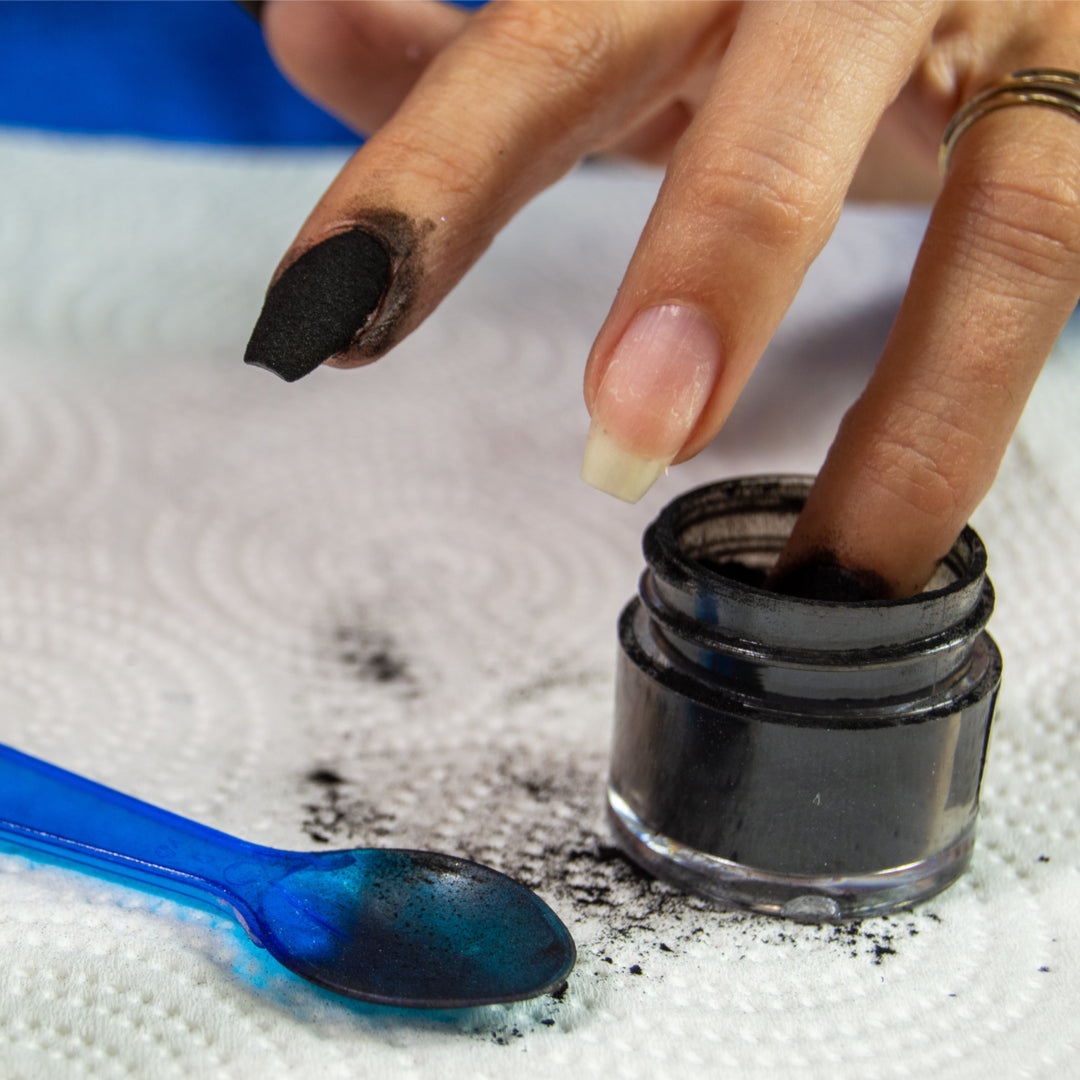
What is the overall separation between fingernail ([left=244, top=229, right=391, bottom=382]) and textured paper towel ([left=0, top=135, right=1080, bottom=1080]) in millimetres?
199

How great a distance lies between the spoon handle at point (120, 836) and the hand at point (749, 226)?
18 cm

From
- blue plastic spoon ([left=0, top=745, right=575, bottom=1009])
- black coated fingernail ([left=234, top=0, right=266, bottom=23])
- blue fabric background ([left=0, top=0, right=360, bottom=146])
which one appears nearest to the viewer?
blue plastic spoon ([left=0, top=745, right=575, bottom=1009])

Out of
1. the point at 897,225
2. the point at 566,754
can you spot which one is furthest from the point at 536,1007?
the point at 897,225

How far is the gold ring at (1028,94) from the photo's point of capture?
1.71 feet

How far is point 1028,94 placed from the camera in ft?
1.73

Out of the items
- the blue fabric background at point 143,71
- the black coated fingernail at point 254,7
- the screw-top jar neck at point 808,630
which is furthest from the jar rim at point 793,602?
the blue fabric background at point 143,71

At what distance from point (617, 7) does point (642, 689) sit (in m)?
0.32

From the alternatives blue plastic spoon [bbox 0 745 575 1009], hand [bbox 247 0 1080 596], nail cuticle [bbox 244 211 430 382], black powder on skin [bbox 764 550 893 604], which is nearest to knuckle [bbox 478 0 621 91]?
hand [bbox 247 0 1080 596]

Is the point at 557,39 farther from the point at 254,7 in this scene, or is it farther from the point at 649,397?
the point at 254,7

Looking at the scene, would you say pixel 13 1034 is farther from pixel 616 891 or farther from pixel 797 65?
pixel 797 65

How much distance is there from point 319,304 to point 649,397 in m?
0.12

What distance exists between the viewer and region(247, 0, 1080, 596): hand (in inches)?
16.2

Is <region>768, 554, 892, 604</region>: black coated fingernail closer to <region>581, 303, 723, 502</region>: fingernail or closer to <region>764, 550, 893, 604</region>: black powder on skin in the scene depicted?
<region>764, 550, 893, 604</region>: black powder on skin

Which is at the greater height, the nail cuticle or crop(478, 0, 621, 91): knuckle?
crop(478, 0, 621, 91): knuckle
